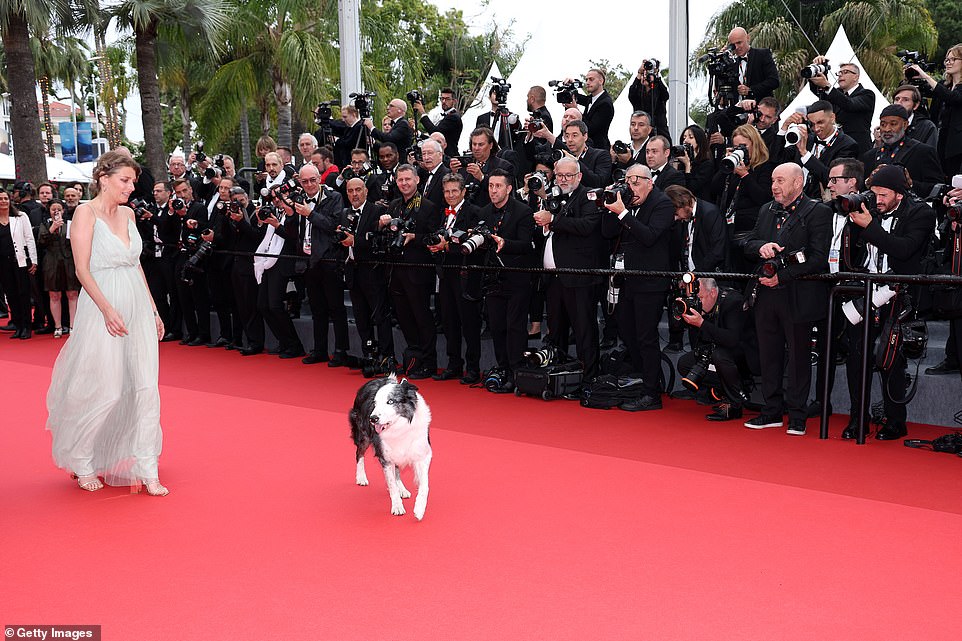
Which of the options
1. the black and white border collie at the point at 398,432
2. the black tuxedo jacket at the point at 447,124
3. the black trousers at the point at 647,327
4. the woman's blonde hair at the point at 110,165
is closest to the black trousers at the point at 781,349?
the black trousers at the point at 647,327

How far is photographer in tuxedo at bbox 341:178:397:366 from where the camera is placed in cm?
948

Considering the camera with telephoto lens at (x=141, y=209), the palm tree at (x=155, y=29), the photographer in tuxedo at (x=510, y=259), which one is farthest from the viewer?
the palm tree at (x=155, y=29)

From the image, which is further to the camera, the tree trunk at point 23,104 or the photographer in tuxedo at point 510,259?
the tree trunk at point 23,104

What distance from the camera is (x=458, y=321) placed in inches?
368

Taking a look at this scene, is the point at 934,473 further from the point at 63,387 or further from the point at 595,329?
the point at 63,387

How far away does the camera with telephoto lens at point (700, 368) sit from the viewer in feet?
24.4

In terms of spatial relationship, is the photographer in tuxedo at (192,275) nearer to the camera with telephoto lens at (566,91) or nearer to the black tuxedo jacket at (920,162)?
the camera with telephoto lens at (566,91)

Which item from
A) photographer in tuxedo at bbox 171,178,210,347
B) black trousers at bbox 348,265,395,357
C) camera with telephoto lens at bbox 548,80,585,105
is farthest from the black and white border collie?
photographer in tuxedo at bbox 171,178,210,347

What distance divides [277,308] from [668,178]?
445 centimetres

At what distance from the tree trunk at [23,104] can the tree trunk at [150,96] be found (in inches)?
119

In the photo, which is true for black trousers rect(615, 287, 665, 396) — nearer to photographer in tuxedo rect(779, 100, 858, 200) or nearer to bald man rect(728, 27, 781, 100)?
photographer in tuxedo rect(779, 100, 858, 200)

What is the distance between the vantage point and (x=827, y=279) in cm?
662

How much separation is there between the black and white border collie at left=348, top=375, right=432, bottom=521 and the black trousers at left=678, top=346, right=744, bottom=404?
305 cm

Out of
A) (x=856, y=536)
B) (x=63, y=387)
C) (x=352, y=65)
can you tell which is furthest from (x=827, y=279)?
(x=352, y=65)
